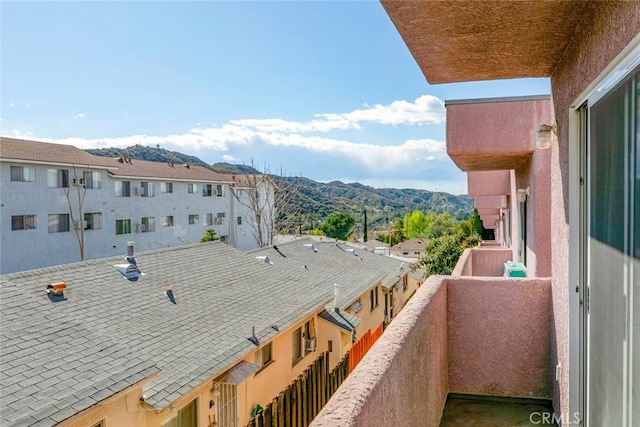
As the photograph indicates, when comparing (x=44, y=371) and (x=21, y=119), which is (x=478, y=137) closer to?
(x=44, y=371)

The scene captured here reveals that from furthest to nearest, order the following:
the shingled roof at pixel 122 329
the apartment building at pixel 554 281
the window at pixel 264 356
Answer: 1. the window at pixel 264 356
2. the shingled roof at pixel 122 329
3. the apartment building at pixel 554 281

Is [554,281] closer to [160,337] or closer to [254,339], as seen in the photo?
[254,339]

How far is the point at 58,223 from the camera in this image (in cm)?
2783

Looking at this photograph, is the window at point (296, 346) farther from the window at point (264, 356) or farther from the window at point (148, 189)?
the window at point (148, 189)

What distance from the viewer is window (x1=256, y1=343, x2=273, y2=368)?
10586 mm

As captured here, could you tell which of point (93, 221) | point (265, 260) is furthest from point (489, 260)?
point (93, 221)

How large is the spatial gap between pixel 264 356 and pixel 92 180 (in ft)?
80.9

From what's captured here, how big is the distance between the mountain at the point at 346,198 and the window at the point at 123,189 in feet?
56.1

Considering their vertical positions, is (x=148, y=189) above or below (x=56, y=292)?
above

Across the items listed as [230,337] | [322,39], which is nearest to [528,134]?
[230,337]

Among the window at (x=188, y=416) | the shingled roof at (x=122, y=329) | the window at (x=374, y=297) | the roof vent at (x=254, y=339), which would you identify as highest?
the shingled roof at (x=122, y=329)

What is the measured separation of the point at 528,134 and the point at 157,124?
7296 cm

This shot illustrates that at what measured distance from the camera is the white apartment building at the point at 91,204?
25.5 metres

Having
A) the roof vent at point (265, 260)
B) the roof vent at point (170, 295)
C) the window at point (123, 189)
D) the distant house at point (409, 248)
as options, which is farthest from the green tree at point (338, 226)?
the roof vent at point (170, 295)
